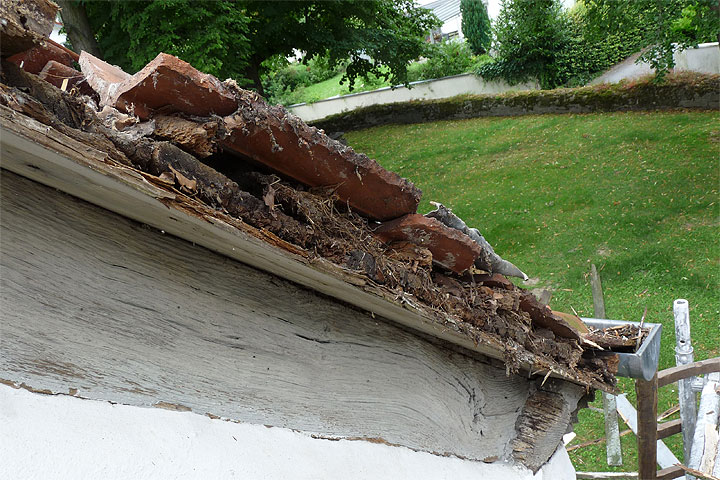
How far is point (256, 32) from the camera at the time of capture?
1518cm

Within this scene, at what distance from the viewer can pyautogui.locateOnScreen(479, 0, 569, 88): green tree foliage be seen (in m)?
20.4

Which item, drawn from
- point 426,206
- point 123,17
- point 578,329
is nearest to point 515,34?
point 426,206

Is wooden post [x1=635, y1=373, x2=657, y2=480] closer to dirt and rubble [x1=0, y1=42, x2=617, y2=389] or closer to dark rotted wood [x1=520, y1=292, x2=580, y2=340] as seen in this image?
dark rotted wood [x1=520, y1=292, x2=580, y2=340]

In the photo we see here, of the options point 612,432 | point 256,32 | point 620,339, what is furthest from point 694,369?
point 256,32

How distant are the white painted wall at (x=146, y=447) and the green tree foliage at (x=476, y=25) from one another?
86.3ft

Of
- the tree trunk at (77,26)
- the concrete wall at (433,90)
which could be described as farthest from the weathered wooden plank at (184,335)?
the concrete wall at (433,90)

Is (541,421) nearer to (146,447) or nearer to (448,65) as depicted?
(146,447)

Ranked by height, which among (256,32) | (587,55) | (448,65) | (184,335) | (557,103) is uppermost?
(587,55)

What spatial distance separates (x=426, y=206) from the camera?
1329 cm

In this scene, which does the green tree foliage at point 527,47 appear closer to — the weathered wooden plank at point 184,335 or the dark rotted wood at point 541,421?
the dark rotted wood at point 541,421

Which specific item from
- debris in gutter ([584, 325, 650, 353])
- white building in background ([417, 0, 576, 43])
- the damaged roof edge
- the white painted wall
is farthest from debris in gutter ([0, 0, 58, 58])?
white building in background ([417, 0, 576, 43])

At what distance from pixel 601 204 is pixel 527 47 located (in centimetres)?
1152

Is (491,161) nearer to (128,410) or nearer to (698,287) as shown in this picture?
(698,287)

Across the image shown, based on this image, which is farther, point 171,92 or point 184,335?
point 184,335
